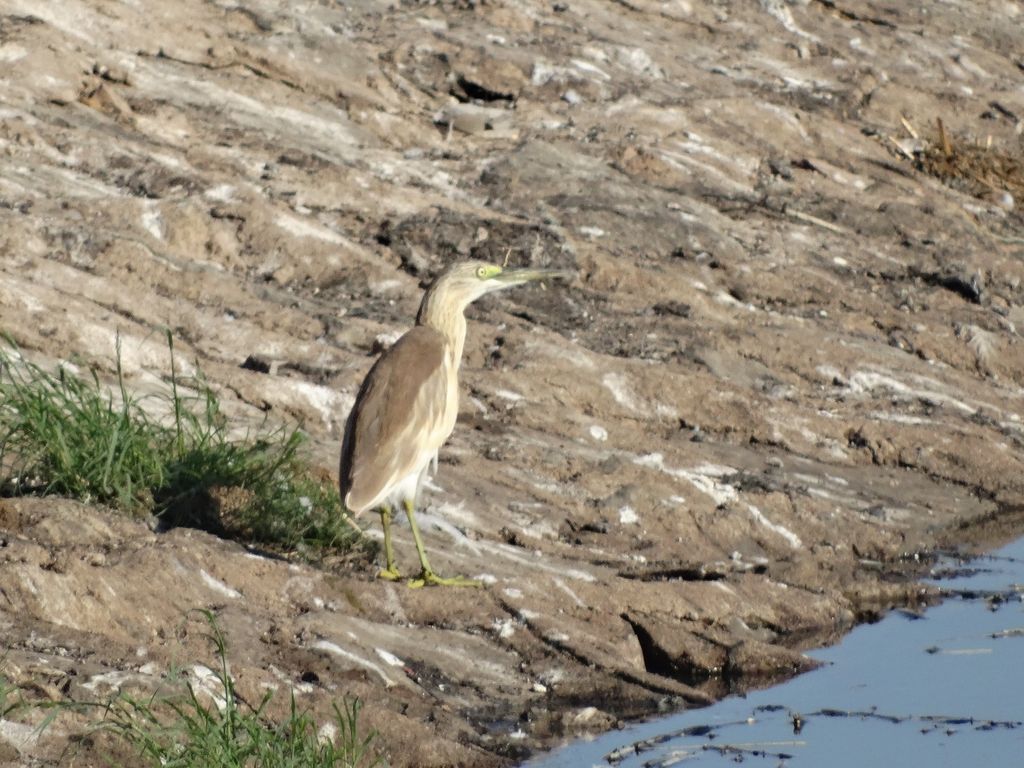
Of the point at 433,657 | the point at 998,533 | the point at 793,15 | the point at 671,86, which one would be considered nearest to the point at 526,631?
the point at 433,657

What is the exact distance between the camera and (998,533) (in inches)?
379

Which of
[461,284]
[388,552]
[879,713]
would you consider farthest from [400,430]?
[879,713]

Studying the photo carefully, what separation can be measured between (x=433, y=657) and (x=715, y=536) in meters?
2.49

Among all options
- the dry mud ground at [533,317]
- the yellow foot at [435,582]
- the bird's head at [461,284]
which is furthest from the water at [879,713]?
the bird's head at [461,284]

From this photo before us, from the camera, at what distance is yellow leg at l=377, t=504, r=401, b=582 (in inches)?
281

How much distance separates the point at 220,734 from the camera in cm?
505

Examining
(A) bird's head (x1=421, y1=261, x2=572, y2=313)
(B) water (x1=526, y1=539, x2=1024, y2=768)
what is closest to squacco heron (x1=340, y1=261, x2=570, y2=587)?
(A) bird's head (x1=421, y1=261, x2=572, y2=313)

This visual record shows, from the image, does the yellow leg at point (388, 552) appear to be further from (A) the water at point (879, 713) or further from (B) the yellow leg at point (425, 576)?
(A) the water at point (879, 713)

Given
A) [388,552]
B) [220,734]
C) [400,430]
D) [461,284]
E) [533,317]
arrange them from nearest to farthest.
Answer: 1. [220,734]
2. [400,430]
3. [388,552]
4. [461,284]
5. [533,317]

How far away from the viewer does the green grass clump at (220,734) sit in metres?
5.01

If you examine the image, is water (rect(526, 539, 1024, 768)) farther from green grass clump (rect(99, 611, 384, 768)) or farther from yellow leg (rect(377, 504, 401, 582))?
yellow leg (rect(377, 504, 401, 582))

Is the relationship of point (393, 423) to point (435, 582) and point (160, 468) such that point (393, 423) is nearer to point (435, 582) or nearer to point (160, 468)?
point (435, 582)

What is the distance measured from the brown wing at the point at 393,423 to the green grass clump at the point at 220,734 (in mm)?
1333

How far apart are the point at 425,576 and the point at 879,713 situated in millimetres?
1754
